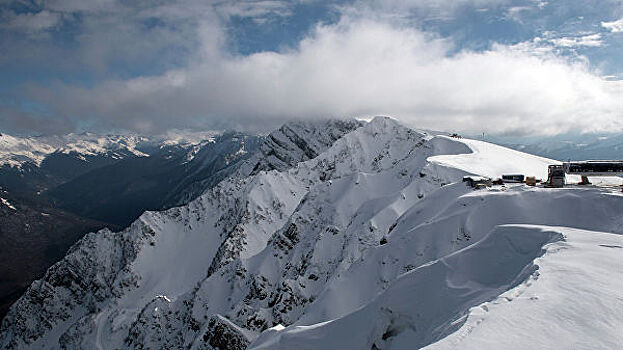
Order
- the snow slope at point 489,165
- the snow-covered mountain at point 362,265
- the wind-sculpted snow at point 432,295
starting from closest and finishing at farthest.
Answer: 1. the snow-covered mountain at point 362,265
2. the wind-sculpted snow at point 432,295
3. the snow slope at point 489,165

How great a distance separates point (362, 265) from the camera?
44750 millimetres

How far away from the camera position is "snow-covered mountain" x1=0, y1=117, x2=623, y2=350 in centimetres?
1373

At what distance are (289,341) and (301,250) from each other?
6934 cm

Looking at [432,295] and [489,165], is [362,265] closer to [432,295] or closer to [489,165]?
[432,295]

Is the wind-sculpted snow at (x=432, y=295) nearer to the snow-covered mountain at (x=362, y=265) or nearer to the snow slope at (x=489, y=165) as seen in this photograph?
the snow-covered mountain at (x=362, y=265)

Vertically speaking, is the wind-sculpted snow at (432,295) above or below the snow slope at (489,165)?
above

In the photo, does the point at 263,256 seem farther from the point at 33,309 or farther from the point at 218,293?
the point at 33,309

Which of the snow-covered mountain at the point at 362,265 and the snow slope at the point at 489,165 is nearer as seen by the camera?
the snow-covered mountain at the point at 362,265

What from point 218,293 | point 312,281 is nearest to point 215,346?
point 312,281

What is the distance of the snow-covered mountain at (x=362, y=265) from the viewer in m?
13.7

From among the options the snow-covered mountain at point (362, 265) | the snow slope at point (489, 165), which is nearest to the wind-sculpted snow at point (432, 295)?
the snow-covered mountain at point (362, 265)

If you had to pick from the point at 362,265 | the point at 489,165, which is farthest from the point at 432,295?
the point at 489,165

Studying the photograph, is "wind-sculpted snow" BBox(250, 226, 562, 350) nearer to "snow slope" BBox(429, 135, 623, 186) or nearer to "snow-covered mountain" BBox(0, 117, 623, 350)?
"snow-covered mountain" BBox(0, 117, 623, 350)

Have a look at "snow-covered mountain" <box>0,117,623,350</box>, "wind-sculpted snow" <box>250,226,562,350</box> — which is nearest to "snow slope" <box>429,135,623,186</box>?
"snow-covered mountain" <box>0,117,623,350</box>
